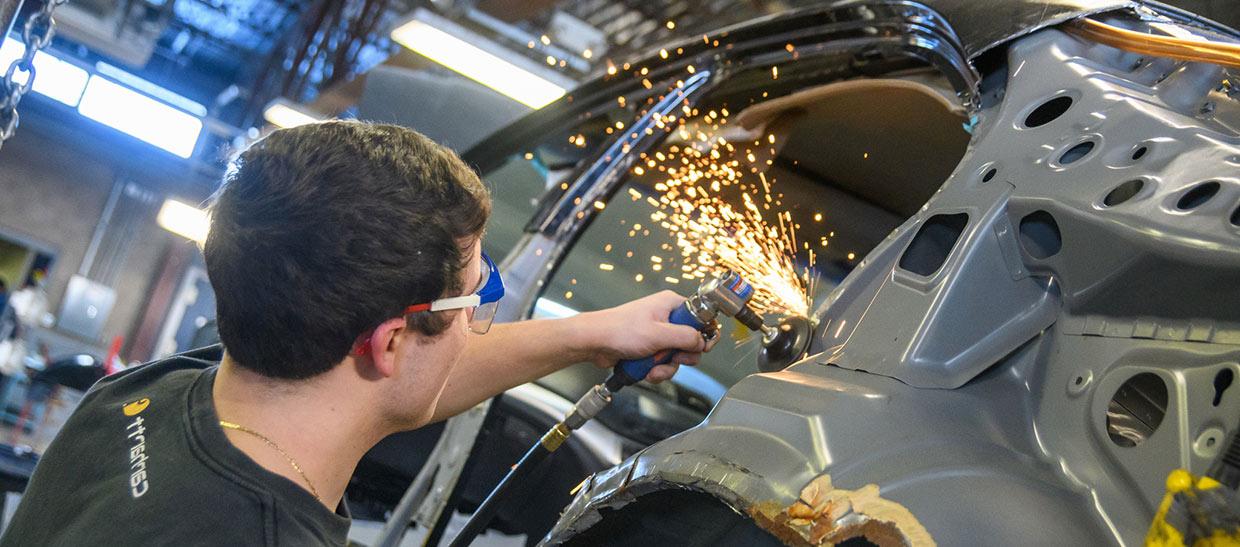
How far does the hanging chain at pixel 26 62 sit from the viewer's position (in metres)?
2.14

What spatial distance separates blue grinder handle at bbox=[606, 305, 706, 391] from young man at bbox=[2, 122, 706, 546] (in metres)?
0.45

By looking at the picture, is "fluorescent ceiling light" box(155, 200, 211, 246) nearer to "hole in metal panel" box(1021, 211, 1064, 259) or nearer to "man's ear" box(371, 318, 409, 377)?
"man's ear" box(371, 318, 409, 377)

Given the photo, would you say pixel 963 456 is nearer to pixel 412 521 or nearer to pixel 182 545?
pixel 182 545

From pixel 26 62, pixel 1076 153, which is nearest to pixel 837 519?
pixel 1076 153

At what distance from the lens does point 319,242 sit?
1344mm

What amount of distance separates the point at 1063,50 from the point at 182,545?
4.40 feet

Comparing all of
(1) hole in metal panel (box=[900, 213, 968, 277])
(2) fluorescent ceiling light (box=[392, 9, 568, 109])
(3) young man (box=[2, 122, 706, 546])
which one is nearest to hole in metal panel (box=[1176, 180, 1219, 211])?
(1) hole in metal panel (box=[900, 213, 968, 277])

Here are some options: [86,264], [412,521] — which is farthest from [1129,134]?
[86,264]

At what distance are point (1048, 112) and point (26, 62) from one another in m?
1.92

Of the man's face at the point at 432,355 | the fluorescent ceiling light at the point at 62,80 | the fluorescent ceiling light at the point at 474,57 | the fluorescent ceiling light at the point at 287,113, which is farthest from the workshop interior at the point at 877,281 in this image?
the fluorescent ceiling light at the point at 62,80

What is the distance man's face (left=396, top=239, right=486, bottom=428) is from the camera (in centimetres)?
151

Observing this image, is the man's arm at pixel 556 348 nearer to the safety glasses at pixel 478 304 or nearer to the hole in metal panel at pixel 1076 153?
the safety glasses at pixel 478 304

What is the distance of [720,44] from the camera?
250 centimetres

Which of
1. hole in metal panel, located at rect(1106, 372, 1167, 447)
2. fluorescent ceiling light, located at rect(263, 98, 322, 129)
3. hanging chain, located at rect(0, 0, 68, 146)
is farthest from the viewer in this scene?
fluorescent ceiling light, located at rect(263, 98, 322, 129)
